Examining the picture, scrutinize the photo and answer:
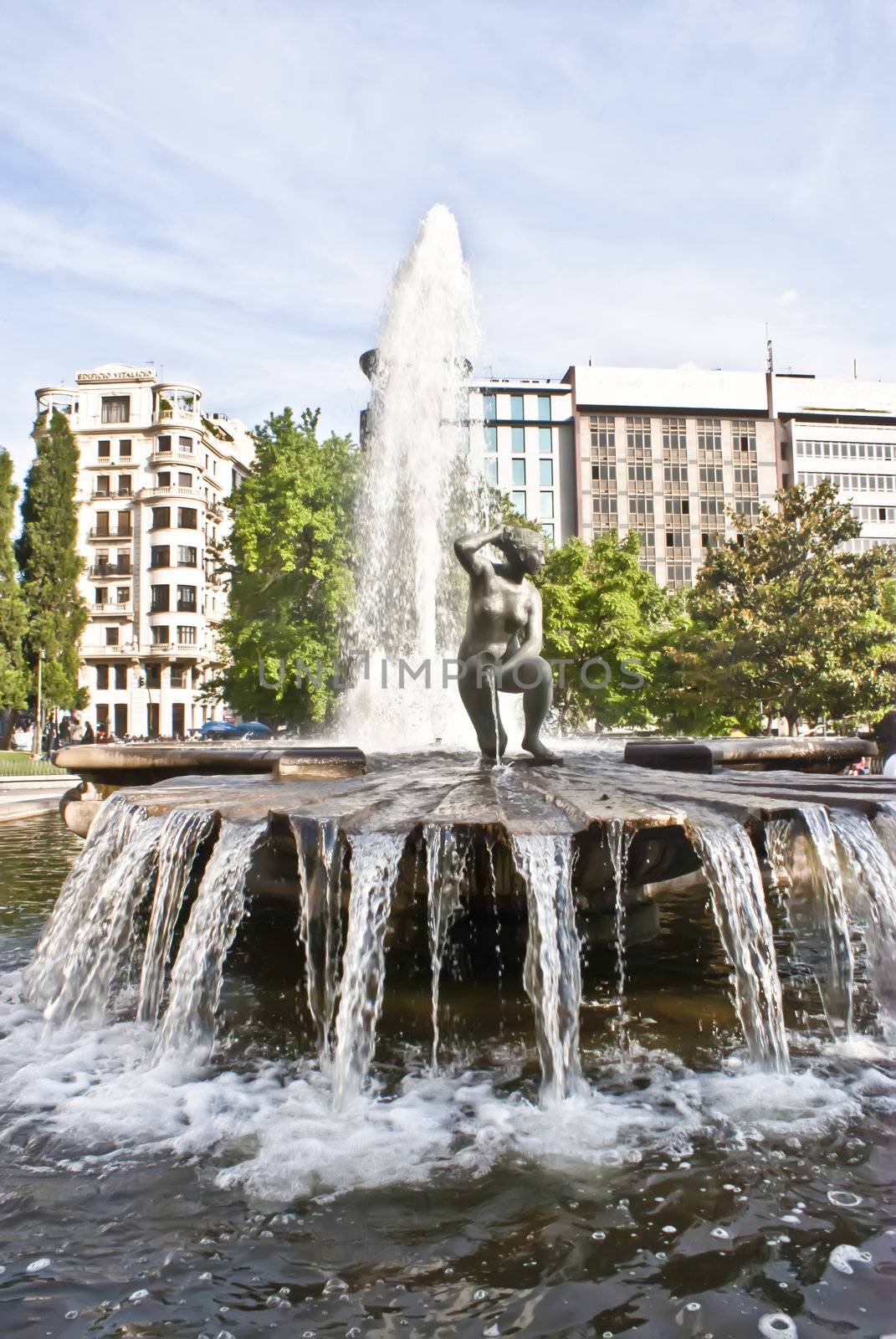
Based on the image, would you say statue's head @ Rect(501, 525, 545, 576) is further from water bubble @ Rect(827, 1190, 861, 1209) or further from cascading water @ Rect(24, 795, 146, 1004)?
water bubble @ Rect(827, 1190, 861, 1209)

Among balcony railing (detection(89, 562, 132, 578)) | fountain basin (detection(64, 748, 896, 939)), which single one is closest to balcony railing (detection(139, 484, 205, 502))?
balcony railing (detection(89, 562, 132, 578))

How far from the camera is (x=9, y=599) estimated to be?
1395 inches

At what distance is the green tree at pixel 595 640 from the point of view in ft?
108

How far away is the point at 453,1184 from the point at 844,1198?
4.44 ft

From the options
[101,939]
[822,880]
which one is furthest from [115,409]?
[822,880]

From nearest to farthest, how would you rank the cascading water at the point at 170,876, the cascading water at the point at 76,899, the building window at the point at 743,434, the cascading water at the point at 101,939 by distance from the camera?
the cascading water at the point at 170,876, the cascading water at the point at 101,939, the cascading water at the point at 76,899, the building window at the point at 743,434

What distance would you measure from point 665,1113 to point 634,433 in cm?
7385

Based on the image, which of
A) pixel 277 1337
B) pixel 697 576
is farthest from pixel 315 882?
pixel 697 576

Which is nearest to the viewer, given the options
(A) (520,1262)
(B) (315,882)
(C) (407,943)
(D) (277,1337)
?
(D) (277,1337)

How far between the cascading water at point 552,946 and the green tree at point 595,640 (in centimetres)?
2763

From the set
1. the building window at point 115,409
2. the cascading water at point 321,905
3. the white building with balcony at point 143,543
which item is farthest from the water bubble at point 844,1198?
the building window at point 115,409

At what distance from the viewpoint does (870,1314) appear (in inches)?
108

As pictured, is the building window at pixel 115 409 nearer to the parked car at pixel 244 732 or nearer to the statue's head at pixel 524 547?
the parked car at pixel 244 732

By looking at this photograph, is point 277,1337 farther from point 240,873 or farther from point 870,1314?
point 240,873
